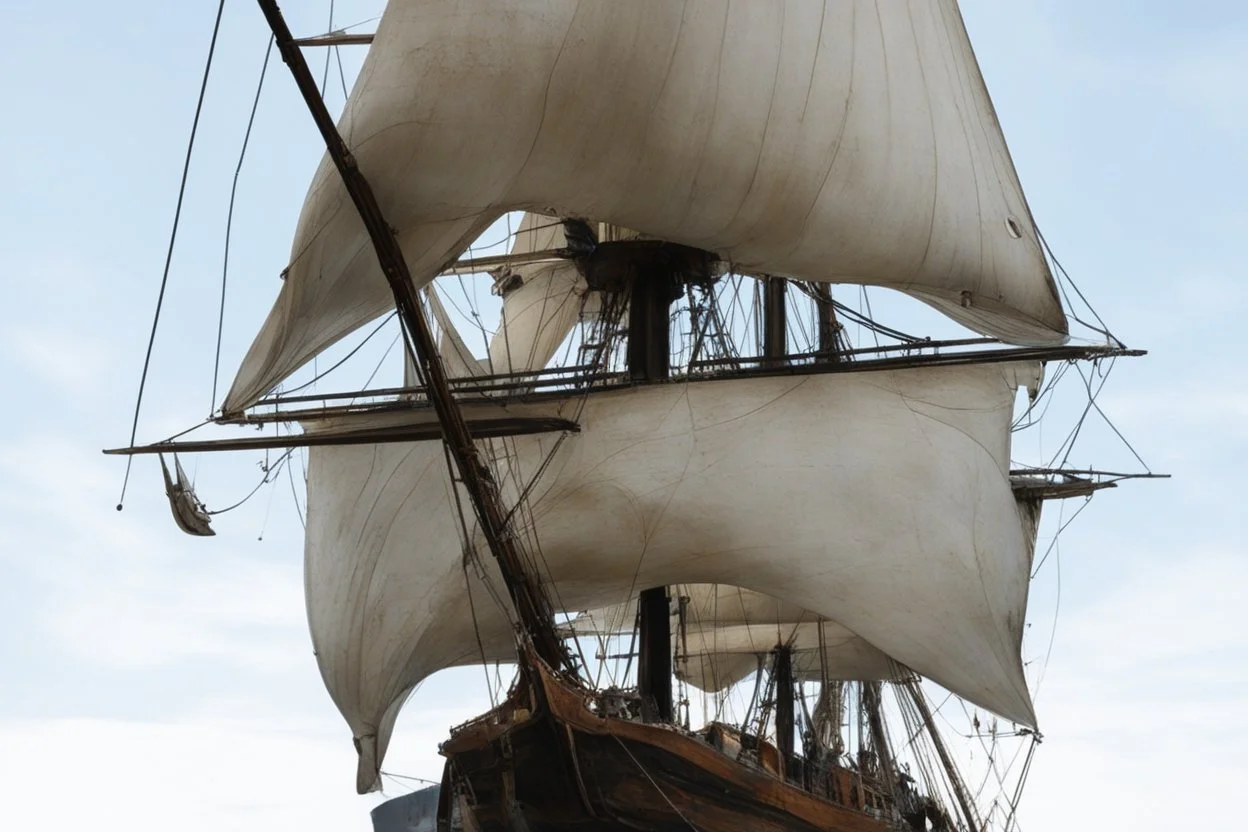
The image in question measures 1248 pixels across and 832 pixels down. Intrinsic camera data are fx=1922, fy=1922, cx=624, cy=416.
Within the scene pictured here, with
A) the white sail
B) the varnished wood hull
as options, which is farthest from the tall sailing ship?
the white sail

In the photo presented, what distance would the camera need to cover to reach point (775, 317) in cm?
2438

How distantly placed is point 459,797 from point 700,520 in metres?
3.85

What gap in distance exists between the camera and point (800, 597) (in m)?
19.5

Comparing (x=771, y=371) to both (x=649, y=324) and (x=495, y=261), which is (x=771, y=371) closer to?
(x=649, y=324)

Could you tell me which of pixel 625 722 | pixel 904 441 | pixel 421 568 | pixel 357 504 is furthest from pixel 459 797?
pixel 904 441

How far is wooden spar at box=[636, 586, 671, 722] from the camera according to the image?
62.9ft

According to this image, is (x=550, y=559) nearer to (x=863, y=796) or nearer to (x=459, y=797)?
(x=459, y=797)

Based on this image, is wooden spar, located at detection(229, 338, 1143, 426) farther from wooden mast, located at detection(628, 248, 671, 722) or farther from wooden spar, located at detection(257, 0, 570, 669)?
wooden spar, located at detection(257, 0, 570, 669)

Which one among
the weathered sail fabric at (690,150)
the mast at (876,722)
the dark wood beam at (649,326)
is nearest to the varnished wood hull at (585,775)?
the weathered sail fabric at (690,150)

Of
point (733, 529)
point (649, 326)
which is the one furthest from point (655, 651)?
point (649, 326)

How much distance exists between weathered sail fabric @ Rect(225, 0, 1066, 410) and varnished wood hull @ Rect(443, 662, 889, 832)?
3.62 m

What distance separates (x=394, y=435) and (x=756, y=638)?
32.3ft

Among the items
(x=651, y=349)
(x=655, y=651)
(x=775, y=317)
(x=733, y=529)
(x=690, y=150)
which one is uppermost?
(x=775, y=317)

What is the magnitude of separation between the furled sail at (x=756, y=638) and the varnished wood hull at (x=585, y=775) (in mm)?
8977
